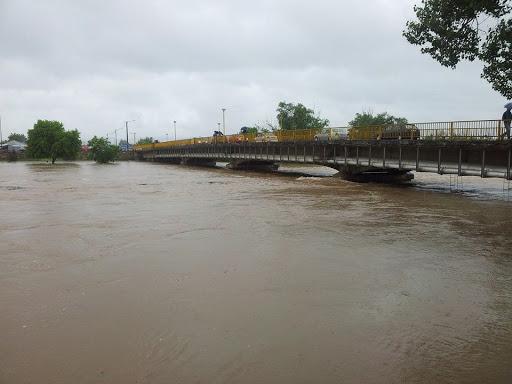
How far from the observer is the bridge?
23.4 metres

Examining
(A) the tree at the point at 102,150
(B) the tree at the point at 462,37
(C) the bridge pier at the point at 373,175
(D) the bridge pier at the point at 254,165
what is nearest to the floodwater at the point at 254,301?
(B) the tree at the point at 462,37

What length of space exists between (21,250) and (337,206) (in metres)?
12.9

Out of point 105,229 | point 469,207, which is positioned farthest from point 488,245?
point 105,229

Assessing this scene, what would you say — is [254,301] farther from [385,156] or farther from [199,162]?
[199,162]

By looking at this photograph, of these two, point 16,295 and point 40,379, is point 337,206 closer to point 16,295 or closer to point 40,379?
point 16,295

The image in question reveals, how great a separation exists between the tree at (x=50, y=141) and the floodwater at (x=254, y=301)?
255ft

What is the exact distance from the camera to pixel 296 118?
3600 inches

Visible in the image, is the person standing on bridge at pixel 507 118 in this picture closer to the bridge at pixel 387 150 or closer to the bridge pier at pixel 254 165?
the bridge at pixel 387 150

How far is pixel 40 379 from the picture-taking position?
5.08 metres

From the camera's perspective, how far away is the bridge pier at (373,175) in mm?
33906

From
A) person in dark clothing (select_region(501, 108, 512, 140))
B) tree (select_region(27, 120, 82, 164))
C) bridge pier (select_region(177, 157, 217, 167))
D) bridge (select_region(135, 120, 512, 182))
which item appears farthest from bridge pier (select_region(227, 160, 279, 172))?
tree (select_region(27, 120, 82, 164))

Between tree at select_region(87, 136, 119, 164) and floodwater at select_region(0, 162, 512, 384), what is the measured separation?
2796 inches

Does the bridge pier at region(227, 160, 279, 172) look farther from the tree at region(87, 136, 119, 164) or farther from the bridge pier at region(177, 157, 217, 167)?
the tree at region(87, 136, 119, 164)

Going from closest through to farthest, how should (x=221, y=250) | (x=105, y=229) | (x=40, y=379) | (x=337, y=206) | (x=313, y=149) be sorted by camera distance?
(x=40, y=379)
(x=221, y=250)
(x=105, y=229)
(x=337, y=206)
(x=313, y=149)
